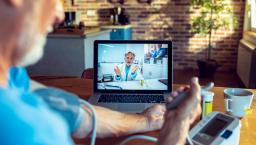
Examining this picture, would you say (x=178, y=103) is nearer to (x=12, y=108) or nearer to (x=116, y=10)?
(x=12, y=108)

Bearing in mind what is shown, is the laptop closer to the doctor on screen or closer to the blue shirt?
the doctor on screen

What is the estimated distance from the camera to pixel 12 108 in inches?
19.6

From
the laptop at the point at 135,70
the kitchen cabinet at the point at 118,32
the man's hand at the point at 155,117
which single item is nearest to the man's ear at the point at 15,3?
the man's hand at the point at 155,117

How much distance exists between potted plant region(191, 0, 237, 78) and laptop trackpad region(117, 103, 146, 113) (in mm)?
4075

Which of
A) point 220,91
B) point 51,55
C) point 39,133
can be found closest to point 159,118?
point 220,91

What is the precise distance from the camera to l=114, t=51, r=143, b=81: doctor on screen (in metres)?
1.59

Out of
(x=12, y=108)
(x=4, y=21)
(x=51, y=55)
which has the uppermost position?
(x=4, y=21)

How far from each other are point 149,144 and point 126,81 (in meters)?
0.57

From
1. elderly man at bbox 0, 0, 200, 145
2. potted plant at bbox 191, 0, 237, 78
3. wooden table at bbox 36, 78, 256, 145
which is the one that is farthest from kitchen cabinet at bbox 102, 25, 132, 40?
elderly man at bbox 0, 0, 200, 145

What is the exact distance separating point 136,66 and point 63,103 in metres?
0.80

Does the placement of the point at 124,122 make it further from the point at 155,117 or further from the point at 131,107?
the point at 131,107

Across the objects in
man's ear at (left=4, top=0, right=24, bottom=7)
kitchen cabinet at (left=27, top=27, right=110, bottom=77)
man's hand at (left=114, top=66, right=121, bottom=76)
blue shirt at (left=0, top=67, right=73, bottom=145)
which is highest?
man's ear at (left=4, top=0, right=24, bottom=7)

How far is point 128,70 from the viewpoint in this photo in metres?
1.59

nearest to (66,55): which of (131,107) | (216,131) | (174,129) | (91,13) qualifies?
(91,13)
